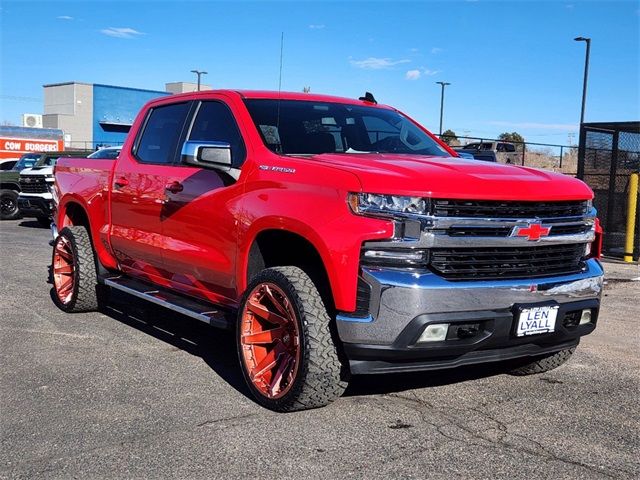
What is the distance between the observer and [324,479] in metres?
3.33

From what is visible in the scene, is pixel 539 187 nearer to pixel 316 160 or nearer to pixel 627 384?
pixel 316 160

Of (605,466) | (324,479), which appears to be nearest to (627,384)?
(605,466)

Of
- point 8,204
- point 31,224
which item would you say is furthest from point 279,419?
point 8,204

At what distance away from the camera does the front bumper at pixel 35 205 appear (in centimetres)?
1647

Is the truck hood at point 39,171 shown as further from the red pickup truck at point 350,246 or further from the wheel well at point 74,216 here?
the red pickup truck at point 350,246

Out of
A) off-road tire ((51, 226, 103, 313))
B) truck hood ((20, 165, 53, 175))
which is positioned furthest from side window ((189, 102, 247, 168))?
truck hood ((20, 165, 53, 175))

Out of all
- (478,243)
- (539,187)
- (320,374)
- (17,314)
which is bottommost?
(17,314)

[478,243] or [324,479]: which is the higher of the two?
[478,243]

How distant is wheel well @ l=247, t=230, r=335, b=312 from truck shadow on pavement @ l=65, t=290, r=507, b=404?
0.85 m

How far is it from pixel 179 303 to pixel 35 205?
1263 cm

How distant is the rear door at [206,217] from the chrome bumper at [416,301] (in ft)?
4.23

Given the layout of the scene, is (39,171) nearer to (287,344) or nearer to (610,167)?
(610,167)

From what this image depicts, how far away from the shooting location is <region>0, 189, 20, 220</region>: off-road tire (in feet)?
62.2

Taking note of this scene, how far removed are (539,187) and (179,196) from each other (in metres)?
2.59
